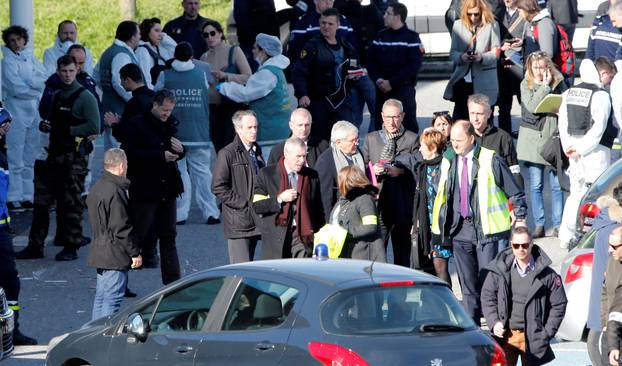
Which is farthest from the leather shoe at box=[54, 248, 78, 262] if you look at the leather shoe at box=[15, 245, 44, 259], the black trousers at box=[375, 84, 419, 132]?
the black trousers at box=[375, 84, 419, 132]

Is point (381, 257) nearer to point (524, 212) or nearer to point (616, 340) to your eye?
point (524, 212)

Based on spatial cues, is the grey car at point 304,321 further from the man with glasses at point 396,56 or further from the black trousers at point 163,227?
the man with glasses at point 396,56

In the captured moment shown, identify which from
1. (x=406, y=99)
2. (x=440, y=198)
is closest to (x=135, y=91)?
(x=440, y=198)

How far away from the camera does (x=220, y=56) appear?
57.0 ft

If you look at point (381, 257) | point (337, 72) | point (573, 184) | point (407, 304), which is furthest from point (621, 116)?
point (407, 304)

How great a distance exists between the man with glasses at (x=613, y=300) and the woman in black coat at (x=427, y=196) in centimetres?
240

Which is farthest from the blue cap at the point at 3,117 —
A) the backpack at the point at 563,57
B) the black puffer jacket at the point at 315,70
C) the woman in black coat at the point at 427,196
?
the backpack at the point at 563,57

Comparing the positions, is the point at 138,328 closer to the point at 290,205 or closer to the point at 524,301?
the point at 524,301

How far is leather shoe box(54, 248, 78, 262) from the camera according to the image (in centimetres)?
1526

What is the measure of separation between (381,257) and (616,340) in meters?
2.52

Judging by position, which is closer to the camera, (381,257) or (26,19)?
(381,257)

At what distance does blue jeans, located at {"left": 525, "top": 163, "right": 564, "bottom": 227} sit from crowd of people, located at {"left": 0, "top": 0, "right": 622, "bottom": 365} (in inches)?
0.9

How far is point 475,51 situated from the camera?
17734 millimetres

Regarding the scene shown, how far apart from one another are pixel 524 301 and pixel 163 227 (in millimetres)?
4746
